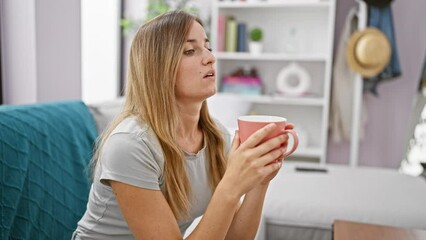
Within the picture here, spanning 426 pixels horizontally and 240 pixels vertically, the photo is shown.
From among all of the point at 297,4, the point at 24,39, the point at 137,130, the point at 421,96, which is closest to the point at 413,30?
the point at 421,96

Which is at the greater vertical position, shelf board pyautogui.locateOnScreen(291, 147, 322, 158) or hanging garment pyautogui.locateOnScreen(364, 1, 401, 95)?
hanging garment pyautogui.locateOnScreen(364, 1, 401, 95)

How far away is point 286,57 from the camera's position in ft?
11.4

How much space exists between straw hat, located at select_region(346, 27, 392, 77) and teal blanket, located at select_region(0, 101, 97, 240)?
7.73ft

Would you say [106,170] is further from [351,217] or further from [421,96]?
[421,96]

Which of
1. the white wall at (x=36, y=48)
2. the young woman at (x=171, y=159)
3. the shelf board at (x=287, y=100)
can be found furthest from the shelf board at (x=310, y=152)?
the young woman at (x=171, y=159)

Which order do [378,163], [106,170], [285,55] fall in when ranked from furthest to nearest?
[378,163]
[285,55]
[106,170]

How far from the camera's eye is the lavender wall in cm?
357

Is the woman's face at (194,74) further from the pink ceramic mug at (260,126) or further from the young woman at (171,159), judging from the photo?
the pink ceramic mug at (260,126)

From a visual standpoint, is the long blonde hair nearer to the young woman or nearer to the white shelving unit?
the young woman

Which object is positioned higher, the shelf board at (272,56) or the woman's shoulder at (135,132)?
the shelf board at (272,56)

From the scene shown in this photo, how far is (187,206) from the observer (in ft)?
3.62

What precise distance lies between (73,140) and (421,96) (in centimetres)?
268

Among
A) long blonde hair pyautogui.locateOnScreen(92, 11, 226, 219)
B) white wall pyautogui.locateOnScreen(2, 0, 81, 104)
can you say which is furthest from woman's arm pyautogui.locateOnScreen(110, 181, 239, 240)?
white wall pyautogui.locateOnScreen(2, 0, 81, 104)

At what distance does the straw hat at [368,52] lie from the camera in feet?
10.6
